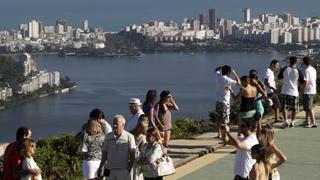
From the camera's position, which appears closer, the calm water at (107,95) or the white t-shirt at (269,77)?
the white t-shirt at (269,77)

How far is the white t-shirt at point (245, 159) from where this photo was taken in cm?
540

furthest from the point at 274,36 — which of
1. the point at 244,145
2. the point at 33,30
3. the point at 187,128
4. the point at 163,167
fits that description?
the point at 244,145

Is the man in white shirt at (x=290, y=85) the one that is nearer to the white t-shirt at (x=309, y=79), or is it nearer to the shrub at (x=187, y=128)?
the white t-shirt at (x=309, y=79)

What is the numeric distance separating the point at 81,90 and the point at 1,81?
7.04 m

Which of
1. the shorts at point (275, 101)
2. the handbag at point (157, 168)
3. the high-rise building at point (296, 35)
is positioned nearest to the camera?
the handbag at point (157, 168)

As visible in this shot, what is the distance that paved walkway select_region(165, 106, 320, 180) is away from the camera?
7.23 m

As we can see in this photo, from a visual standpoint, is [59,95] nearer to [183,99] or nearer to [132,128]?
[183,99]

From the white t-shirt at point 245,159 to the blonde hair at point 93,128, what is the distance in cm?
130

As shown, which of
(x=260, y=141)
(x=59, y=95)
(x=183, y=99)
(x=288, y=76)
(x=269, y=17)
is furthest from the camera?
(x=269, y=17)

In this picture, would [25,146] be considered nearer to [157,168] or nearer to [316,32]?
[157,168]

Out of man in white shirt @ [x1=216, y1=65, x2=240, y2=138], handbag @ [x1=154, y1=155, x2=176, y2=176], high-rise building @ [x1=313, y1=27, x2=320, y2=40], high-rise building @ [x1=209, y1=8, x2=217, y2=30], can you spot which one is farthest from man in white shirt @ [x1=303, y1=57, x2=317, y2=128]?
high-rise building @ [x1=209, y1=8, x2=217, y2=30]

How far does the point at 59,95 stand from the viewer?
66.6 metres

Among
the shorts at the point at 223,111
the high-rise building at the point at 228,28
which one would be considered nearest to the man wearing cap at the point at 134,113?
the shorts at the point at 223,111

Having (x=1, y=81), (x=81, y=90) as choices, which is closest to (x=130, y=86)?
(x=81, y=90)
